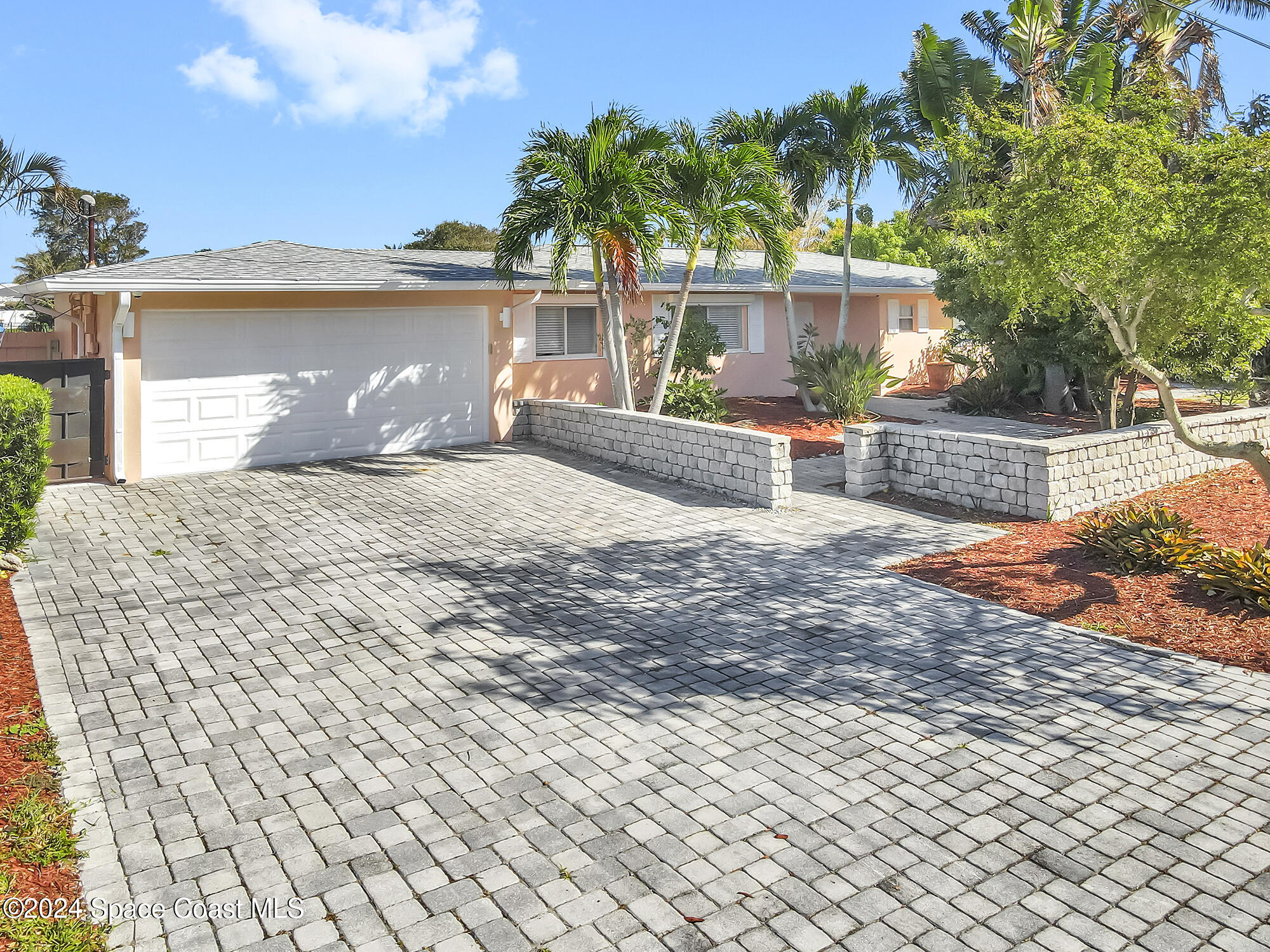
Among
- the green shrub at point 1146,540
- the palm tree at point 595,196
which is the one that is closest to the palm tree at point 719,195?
the palm tree at point 595,196

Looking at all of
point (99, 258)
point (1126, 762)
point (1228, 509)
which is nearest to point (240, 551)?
point (1126, 762)

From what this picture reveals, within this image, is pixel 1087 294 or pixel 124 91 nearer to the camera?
pixel 1087 294

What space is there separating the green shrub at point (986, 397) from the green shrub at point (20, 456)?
16.0 metres

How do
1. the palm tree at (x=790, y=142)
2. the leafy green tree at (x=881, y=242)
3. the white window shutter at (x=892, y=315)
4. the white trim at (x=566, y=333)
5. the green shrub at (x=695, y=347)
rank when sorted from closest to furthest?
1. the white trim at (x=566, y=333)
2. the palm tree at (x=790, y=142)
3. the green shrub at (x=695, y=347)
4. the white window shutter at (x=892, y=315)
5. the leafy green tree at (x=881, y=242)

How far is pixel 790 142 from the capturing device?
18.6 metres

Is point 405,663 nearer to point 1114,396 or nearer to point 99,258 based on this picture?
point 1114,396

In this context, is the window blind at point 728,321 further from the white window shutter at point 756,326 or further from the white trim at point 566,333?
the white trim at point 566,333

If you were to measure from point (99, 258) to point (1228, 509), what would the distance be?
1867 inches

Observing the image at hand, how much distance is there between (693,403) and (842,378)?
2.85 m

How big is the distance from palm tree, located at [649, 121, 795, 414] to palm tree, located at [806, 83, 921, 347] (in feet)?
13.3

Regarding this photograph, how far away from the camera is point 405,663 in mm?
6977

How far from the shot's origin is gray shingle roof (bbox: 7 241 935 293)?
12625mm

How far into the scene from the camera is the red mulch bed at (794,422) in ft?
52.5

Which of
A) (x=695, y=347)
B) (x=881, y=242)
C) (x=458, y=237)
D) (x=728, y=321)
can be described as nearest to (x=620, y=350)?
(x=695, y=347)
